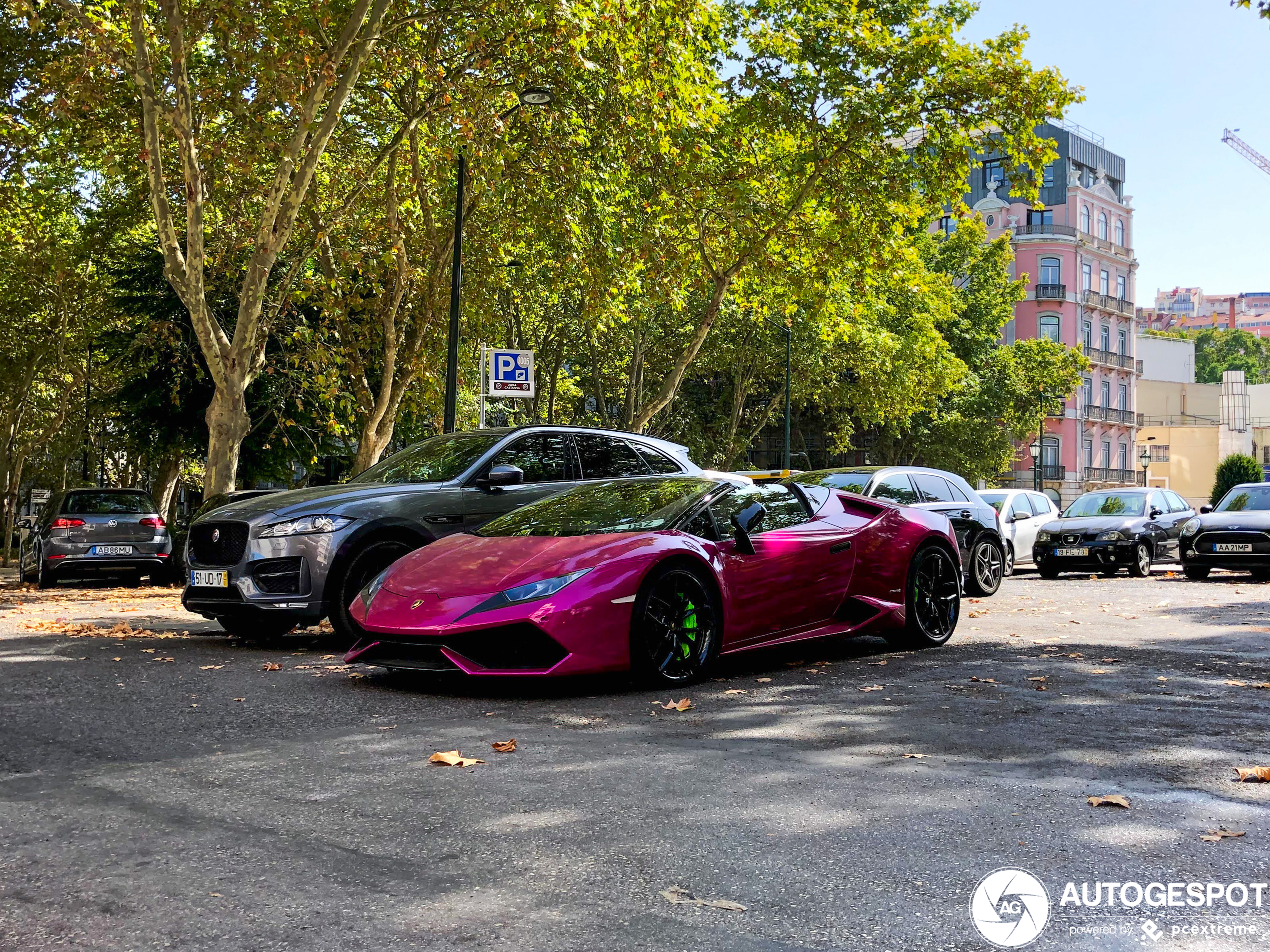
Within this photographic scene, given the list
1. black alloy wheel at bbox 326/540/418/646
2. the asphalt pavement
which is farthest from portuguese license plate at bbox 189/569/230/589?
the asphalt pavement

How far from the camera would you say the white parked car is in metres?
21.5

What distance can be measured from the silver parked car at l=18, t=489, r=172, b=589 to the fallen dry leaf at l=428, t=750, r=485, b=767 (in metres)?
15.8

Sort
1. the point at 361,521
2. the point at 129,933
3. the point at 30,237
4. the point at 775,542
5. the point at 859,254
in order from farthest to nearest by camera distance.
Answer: the point at 30,237 < the point at 859,254 < the point at 361,521 < the point at 775,542 < the point at 129,933

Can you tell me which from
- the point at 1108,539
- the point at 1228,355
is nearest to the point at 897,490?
the point at 1108,539

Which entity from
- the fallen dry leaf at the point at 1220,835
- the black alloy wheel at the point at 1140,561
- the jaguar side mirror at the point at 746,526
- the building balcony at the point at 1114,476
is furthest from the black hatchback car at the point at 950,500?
the building balcony at the point at 1114,476

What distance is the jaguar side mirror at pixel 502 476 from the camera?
977 centimetres

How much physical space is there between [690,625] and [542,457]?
385 centimetres

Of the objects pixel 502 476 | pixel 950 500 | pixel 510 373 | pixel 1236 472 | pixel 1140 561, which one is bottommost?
pixel 1140 561

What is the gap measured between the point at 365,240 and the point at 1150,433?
70.4m

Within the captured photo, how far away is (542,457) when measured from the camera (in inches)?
437

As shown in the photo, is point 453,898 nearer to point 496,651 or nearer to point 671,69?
point 496,651

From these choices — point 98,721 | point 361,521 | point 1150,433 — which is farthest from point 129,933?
point 1150,433

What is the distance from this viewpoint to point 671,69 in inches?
699

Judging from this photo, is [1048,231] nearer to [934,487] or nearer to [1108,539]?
[1108,539]
